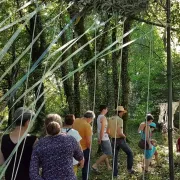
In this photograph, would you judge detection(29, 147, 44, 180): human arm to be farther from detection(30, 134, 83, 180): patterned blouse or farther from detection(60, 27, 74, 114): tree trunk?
detection(60, 27, 74, 114): tree trunk

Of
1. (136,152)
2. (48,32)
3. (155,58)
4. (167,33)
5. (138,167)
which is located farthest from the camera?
(155,58)

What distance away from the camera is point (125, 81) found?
10.3m

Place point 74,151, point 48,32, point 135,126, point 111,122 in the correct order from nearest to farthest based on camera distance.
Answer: point 74,151 < point 111,122 < point 48,32 < point 135,126

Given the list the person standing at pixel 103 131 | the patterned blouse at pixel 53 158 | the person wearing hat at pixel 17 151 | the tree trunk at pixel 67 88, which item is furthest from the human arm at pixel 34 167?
the tree trunk at pixel 67 88

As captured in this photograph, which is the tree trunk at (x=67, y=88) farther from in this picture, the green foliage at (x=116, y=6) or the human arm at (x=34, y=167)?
the human arm at (x=34, y=167)

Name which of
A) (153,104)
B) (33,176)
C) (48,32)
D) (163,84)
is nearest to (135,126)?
(153,104)

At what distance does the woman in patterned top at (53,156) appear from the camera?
121 inches

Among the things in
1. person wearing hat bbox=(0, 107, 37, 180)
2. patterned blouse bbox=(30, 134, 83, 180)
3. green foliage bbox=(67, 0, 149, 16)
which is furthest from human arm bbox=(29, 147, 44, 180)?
green foliage bbox=(67, 0, 149, 16)

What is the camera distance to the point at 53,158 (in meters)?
3.09

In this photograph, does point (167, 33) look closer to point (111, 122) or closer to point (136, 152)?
point (111, 122)

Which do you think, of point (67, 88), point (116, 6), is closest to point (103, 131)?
point (116, 6)

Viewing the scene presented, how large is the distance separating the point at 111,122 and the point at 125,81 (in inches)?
158

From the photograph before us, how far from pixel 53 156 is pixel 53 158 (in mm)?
19

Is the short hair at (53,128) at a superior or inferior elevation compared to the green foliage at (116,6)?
inferior
